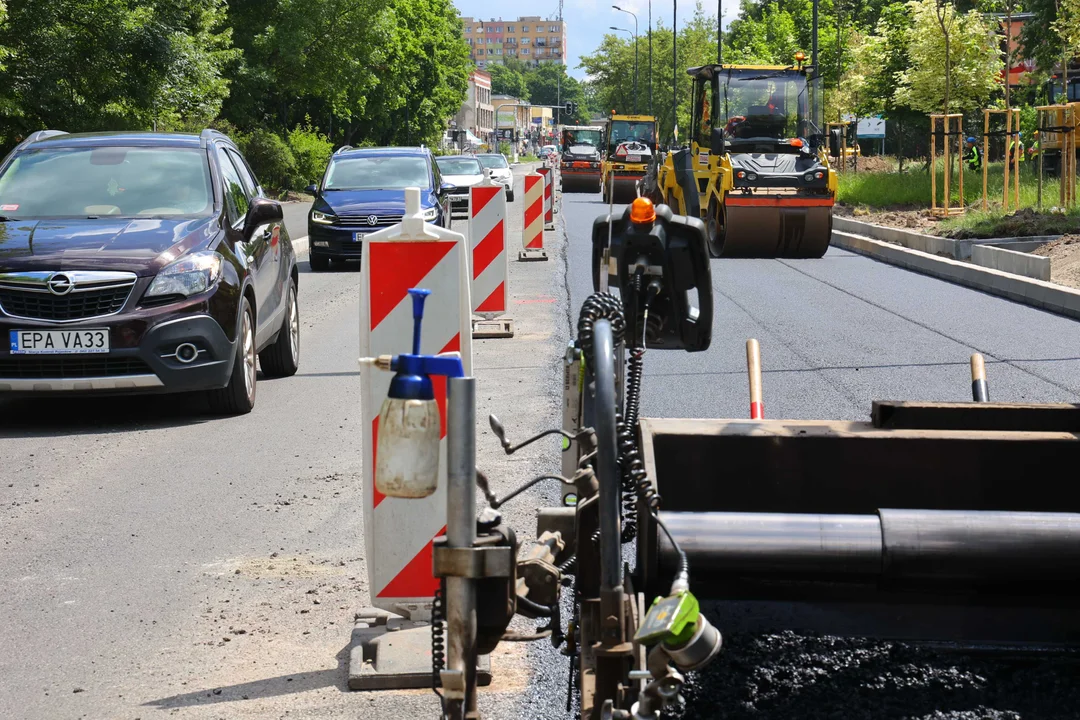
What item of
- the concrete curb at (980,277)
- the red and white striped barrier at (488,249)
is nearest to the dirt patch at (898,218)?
the concrete curb at (980,277)

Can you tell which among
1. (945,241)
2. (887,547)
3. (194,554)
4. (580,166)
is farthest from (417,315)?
(580,166)

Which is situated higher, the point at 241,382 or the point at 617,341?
the point at 617,341

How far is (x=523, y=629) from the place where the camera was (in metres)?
4.59

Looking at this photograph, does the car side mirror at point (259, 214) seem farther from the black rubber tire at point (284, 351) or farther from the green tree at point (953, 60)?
the green tree at point (953, 60)

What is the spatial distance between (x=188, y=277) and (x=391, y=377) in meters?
4.33

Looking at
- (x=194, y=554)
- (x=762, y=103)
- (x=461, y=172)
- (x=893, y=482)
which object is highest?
(x=762, y=103)

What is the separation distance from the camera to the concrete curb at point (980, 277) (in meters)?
13.8

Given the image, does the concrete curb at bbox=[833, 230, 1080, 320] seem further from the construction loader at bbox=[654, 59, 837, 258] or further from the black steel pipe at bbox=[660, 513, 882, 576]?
the black steel pipe at bbox=[660, 513, 882, 576]

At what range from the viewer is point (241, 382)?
336 inches

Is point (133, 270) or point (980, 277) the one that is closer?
point (133, 270)

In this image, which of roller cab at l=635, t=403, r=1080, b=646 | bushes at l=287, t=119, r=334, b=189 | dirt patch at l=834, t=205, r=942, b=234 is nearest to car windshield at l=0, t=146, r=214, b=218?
roller cab at l=635, t=403, r=1080, b=646

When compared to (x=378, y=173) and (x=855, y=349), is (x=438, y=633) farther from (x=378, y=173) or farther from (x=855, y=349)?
(x=378, y=173)

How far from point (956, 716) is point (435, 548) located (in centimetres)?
177

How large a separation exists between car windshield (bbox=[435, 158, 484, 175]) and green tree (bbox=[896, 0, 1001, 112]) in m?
15.0
